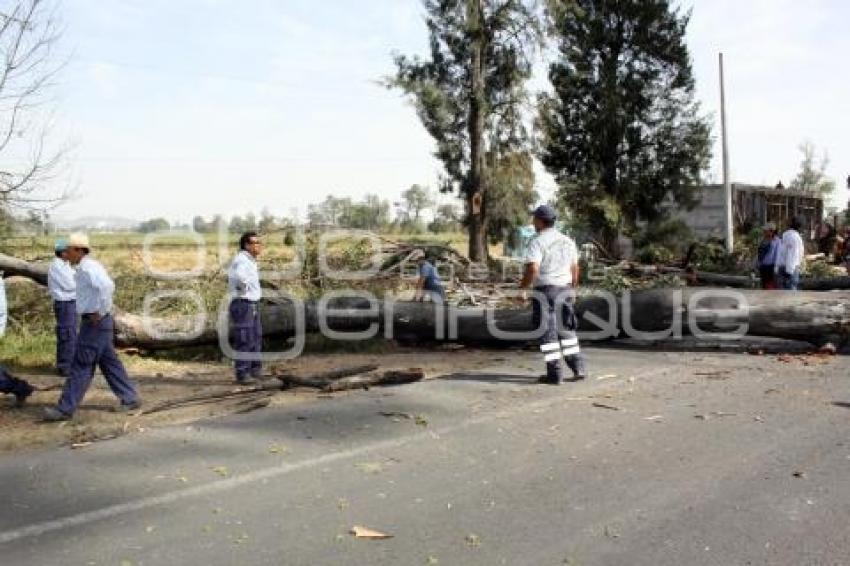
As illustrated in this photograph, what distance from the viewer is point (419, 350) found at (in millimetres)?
11883

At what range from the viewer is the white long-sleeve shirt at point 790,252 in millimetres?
14195

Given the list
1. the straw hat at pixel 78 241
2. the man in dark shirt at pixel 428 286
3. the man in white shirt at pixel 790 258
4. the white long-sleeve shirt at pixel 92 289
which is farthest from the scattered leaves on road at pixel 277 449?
the man in white shirt at pixel 790 258

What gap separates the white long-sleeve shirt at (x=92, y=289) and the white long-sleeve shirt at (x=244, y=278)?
183 cm

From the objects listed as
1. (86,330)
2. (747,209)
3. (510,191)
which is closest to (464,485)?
(86,330)

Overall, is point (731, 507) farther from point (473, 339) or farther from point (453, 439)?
point (473, 339)

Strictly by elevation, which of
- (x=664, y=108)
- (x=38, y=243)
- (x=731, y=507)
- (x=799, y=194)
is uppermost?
(x=664, y=108)

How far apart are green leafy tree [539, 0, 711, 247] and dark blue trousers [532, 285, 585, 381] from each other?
790 inches

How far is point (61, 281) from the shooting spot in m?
10.4

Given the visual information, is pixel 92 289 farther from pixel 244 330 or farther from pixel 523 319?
pixel 523 319

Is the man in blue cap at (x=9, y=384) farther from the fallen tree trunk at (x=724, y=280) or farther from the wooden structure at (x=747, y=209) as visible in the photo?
the wooden structure at (x=747, y=209)

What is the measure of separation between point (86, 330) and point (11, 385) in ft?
3.89

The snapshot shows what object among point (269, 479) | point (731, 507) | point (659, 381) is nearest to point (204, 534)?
point (269, 479)

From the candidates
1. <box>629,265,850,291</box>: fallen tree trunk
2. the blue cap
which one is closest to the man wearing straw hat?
the blue cap

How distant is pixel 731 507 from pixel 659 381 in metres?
3.88
